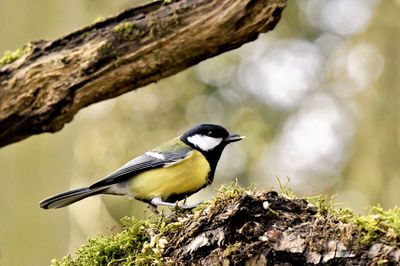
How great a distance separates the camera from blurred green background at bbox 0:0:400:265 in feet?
24.5

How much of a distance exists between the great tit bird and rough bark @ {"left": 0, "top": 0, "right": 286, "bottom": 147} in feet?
1.37

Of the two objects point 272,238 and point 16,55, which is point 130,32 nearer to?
point 16,55

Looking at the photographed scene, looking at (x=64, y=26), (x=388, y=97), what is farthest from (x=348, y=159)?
(x=64, y=26)

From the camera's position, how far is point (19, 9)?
5.34 meters

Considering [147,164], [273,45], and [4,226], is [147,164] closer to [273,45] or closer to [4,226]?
[4,226]

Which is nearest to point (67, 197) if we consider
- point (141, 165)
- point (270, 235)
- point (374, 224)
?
point (141, 165)

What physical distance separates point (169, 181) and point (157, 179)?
0.05 m

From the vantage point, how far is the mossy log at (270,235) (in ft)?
5.65

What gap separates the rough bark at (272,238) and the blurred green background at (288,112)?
429cm

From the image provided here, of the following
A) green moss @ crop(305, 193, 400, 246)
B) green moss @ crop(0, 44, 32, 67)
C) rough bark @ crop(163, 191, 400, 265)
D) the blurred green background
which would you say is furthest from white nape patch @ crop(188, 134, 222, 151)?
the blurred green background

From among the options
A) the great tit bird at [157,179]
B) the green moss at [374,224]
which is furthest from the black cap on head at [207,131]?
the green moss at [374,224]

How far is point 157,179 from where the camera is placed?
9.95 ft

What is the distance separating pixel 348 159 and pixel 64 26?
12.1ft

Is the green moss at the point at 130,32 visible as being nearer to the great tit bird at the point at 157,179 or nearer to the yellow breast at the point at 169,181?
the great tit bird at the point at 157,179
